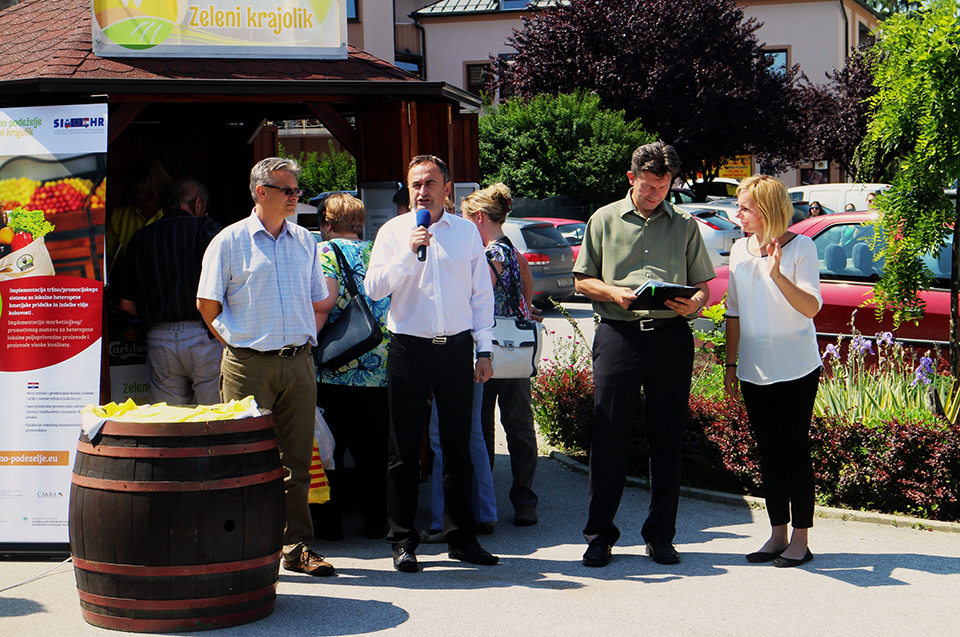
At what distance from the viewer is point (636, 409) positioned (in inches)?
207

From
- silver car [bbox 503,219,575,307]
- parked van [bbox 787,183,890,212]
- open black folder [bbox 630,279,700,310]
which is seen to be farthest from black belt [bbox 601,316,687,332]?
parked van [bbox 787,183,890,212]

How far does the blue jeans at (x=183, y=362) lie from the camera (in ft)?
18.6

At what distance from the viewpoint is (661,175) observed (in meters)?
5.07

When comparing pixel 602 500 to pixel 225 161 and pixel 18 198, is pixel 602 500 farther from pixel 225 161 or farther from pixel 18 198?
pixel 225 161

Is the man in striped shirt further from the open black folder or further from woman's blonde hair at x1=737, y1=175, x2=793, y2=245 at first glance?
woman's blonde hair at x1=737, y1=175, x2=793, y2=245

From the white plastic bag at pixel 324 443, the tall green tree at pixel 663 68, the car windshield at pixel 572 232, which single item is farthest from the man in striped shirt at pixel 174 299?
the tall green tree at pixel 663 68

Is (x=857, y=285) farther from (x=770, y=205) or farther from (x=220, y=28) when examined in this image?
(x=220, y=28)

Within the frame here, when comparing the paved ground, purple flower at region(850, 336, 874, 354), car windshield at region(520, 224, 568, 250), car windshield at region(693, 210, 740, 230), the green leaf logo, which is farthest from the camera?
car windshield at region(693, 210, 740, 230)

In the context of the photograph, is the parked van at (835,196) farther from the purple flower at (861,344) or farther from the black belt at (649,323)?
the black belt at (649,323)

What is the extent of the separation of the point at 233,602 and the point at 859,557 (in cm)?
313

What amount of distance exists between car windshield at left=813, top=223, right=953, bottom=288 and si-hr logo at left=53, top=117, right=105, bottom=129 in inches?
206

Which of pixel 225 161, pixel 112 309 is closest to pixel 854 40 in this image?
pixel 225 161

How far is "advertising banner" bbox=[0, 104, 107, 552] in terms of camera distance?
5512mm

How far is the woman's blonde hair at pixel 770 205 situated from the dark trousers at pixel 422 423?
157 centimetres
